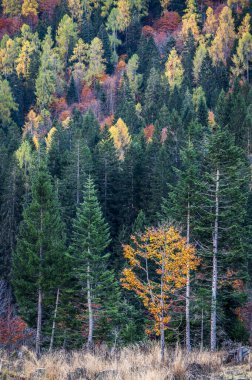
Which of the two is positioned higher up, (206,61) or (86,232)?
(206,61)

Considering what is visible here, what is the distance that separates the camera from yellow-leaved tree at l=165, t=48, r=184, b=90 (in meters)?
91.9

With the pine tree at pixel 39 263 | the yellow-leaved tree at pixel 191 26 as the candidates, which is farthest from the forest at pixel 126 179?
the yellow-leaved tree at pixel 191 26

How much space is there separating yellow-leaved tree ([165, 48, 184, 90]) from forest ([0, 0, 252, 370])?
12.9 inches

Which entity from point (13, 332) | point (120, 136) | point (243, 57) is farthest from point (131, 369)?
point (243, 57)

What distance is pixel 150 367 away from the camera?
6.02m

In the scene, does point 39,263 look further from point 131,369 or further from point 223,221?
point 131,369

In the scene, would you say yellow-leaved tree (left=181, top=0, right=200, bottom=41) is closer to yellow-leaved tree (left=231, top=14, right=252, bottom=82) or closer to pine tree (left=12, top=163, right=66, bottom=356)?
yellow-leaved tree (left=231, top=14, right=252, bottom=82)

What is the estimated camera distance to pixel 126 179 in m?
51.6

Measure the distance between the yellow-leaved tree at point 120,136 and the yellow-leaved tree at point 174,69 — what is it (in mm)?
25577

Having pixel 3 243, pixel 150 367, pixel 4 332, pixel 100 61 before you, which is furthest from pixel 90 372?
pixel 100 61

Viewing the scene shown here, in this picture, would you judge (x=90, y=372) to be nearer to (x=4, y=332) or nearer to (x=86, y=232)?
(x=86, y=232)

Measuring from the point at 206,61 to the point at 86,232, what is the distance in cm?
7478

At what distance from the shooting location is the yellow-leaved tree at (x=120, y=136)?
224 feet

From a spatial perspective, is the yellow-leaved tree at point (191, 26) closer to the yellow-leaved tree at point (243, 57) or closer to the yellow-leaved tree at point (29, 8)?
the yellow-leaved tree at point (243, 57)
